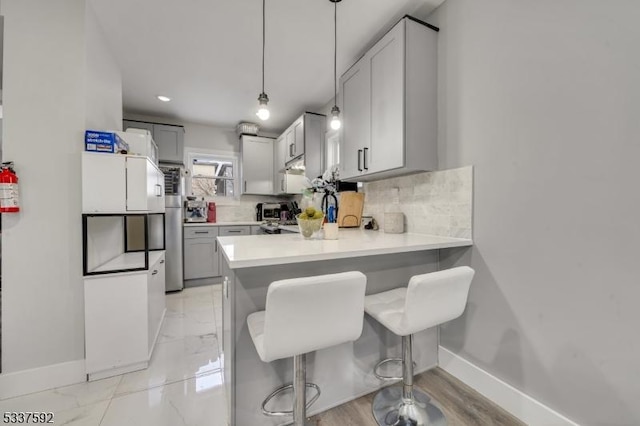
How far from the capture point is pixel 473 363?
1.68 metres

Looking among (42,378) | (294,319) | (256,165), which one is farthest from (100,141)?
(256,165)

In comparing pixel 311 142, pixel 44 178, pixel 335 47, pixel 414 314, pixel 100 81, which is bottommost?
pixel 414 314

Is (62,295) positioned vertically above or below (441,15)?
below

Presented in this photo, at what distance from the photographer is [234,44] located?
2322 mm

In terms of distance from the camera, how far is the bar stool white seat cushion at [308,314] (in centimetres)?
92

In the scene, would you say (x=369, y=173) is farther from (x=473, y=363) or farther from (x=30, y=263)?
(x=30, y=263)

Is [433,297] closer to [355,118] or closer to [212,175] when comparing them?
[355,118]

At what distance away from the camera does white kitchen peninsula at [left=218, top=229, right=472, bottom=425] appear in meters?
1.23

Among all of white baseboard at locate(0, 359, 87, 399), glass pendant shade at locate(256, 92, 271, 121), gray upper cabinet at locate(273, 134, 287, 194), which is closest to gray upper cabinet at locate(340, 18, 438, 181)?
glass pendant shade at locate(256, 92, 271, 121)

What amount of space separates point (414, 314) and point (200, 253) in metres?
3.67

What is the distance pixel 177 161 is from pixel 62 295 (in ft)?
8.96

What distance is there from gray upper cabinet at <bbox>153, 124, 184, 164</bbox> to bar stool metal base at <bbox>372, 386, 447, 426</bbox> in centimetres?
415

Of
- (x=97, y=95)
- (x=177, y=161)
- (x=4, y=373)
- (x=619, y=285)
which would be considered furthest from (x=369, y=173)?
(x=177, y=161)

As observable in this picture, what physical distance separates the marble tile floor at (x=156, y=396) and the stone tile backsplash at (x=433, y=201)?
6.15ft
